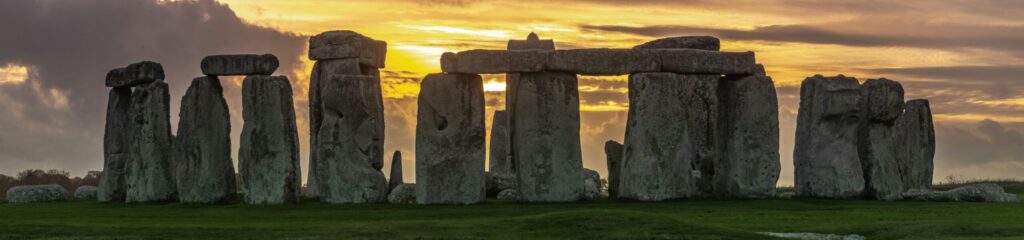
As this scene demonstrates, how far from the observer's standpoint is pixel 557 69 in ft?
120

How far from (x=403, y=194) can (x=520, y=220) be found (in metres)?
9.51

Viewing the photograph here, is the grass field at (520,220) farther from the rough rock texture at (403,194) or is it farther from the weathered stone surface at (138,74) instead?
the weathered stone surface at (138,74)

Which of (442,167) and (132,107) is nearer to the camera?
(442,167)

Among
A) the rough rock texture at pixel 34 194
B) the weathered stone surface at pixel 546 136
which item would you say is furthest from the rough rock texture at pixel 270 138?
the rough rock texture at pixel 34 194

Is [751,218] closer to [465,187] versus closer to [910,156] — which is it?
[465,187]

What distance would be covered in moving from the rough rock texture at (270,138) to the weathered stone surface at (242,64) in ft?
0.72

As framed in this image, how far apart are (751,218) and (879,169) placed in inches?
297

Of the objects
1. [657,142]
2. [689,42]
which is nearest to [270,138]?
[657,142]

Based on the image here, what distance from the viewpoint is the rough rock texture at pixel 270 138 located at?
37.0 m

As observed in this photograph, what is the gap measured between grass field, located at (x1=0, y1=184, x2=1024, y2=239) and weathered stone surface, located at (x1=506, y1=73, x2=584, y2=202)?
2.72 ft

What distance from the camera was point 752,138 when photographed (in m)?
38.6

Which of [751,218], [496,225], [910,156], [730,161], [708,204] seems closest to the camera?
[496,225]

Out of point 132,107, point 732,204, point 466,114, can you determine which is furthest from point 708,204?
point 132,107

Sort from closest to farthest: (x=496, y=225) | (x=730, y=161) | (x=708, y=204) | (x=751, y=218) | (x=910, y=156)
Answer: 1. (x=496, y=225)
2. (x=751, y=218)
3. (x=708, y=204)
4. (x=730, y=161)
5. (x=910, y=156)
